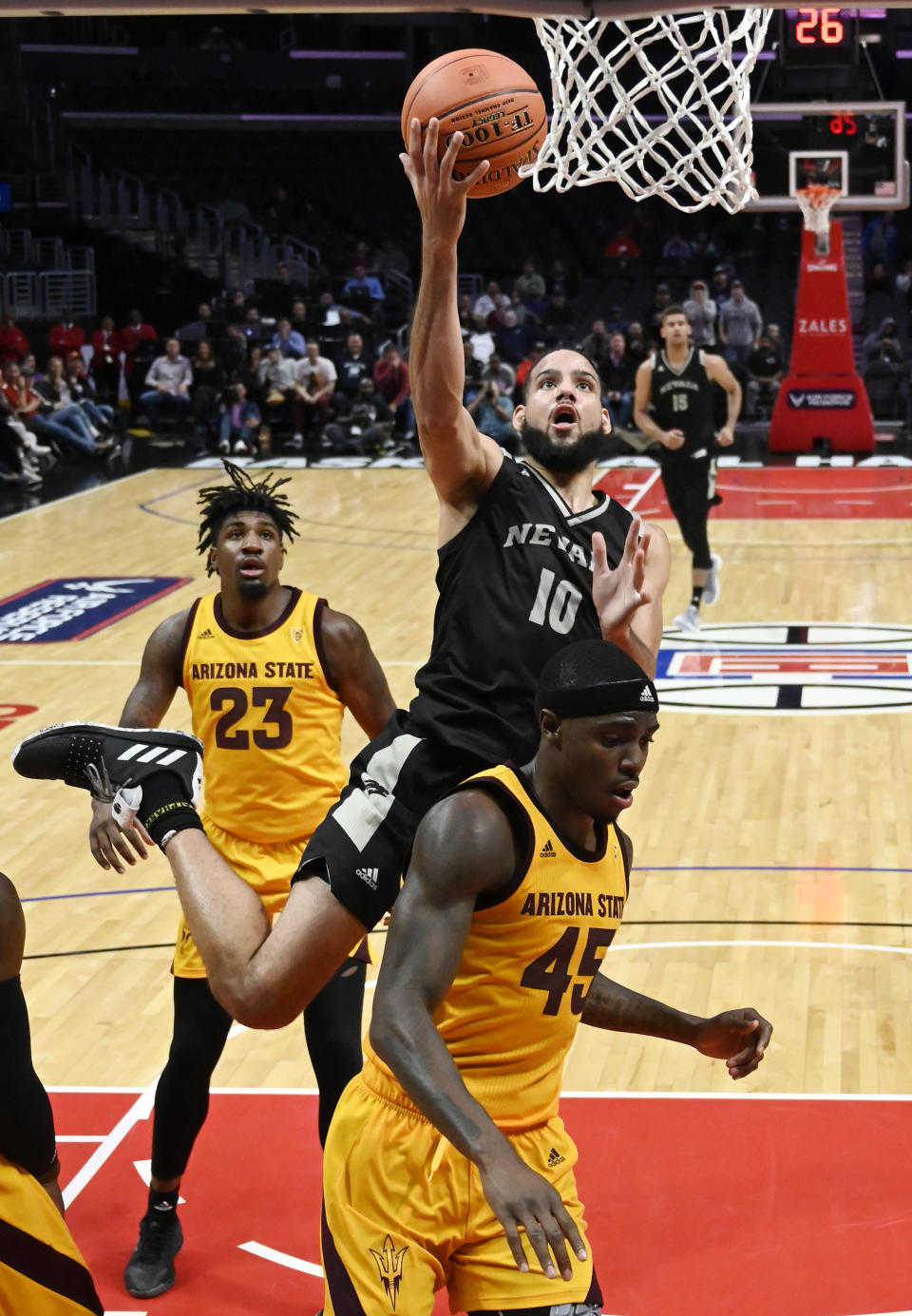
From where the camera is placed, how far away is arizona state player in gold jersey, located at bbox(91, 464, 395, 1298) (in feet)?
13.9

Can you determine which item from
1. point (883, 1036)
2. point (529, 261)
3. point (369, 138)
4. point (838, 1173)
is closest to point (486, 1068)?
point (838, 1173)

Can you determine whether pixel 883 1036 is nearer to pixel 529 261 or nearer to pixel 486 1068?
pixel 486 1068

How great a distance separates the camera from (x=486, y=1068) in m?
3.01

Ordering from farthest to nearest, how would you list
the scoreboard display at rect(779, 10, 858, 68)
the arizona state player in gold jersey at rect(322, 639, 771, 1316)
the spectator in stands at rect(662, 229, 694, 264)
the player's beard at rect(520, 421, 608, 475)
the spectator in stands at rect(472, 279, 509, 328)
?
the spectator in stands at rect(662, 229, 694, 264) < the spectator in stands at rect(472, 279, 509, 328) < the scoreboard display at rect(779, 10, 858, 68) < the player's beard at rect(520, 421, 608, 475) < the arizona state player in gold jersey at rect(322, 639, 771, 1316)

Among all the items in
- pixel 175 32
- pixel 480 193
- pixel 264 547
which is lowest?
pixel 264 547

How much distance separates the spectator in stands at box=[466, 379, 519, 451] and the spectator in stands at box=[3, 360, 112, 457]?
4.47 meters

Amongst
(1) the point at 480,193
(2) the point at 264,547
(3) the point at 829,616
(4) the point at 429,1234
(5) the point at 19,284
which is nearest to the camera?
(4) the point at 429,1234

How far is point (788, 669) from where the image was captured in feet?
34.5

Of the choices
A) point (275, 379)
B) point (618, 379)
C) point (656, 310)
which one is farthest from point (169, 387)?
point (656, 310)

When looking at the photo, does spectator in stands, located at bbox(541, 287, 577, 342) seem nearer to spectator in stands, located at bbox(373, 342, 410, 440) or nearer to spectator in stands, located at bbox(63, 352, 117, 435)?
spectator in stands, located at bbox(373, 342, 410, 440)

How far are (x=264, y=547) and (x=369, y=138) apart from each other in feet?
90.9

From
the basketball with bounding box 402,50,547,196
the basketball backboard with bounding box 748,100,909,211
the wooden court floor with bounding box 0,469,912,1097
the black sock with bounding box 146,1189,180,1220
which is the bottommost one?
the wooden court floor with bounding box 0,469,912,1097

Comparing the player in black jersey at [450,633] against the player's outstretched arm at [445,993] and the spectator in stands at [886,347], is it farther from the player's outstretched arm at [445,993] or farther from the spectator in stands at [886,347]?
the spectator in stands at [886,347]

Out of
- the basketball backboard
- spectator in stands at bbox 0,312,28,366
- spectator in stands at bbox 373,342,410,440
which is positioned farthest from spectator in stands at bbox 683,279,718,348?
spectator in stands at bbox 0,312,28,366
